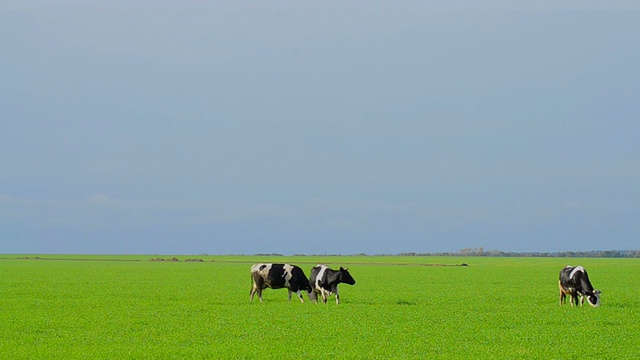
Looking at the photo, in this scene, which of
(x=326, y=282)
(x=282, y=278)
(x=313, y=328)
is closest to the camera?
(x=313, y=328)

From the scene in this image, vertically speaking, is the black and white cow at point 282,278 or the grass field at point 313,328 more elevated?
the black and white cow at point 282,278

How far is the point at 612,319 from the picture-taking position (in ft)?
73.3

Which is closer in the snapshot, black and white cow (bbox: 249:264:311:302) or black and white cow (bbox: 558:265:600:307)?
black and white cow (bbox: 558:265:600:307)

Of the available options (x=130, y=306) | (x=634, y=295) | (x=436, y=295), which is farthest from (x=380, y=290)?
(x=130, y=306)

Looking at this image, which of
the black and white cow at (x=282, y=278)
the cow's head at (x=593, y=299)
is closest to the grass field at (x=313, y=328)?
the cow's head at (x=593, y=299)

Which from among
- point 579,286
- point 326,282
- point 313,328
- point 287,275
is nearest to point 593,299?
point 579,286

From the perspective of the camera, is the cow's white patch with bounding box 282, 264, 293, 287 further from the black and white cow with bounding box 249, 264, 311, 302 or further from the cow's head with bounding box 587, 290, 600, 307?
the cow's head with bounding box 587, 290, 600, 307

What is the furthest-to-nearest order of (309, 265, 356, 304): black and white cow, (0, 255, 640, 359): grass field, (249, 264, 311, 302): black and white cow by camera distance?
(249, 264, 311, 302): black and white cow < (309, 265, 356, 304): black and white cow < (0, 255, 640, 359): grass field

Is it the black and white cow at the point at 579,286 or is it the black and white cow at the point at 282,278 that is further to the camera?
the black and white cow at the point at 282,278

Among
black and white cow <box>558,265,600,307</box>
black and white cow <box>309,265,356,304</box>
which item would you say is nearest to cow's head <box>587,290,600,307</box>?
black and white cow <box>558,265,600,307</box>

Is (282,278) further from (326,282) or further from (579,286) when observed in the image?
(579,286)

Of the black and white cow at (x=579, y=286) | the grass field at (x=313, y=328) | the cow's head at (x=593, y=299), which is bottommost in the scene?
the grass field at (x=313, y=328)

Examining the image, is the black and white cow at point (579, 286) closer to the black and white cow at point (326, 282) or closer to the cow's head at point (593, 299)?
the cow's head at point (593, 299)

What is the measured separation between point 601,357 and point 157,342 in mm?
9630
